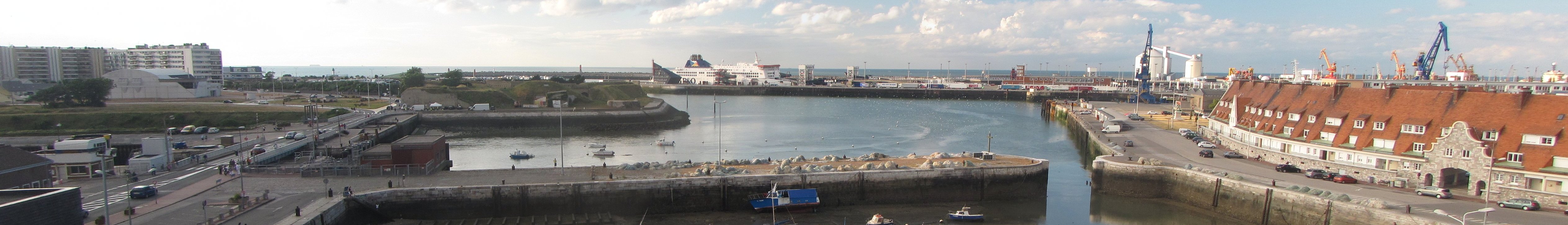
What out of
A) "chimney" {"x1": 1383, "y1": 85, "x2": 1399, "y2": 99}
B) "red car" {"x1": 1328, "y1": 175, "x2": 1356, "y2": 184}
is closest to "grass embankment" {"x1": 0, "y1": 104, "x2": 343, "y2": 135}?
"red car" {"x1": 1328, "y1": 175, "x2": 1356, "y2": 184}

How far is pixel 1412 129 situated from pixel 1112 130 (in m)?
14.5

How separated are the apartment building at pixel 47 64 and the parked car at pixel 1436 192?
7949 centimetres

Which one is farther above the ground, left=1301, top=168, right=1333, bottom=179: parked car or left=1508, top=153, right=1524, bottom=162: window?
left=1508, top=153, right=1524, bottom=162: window

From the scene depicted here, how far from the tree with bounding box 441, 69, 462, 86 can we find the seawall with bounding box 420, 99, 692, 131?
12418mm

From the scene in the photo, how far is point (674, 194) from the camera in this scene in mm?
17109

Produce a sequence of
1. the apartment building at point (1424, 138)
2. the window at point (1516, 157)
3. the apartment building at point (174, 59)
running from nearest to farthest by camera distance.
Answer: the apartment building at point (1424, 138), the window at point (1516, 157), the apartment building at point (174, 59)

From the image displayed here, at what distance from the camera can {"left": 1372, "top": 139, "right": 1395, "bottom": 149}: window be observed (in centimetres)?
Answer: 1780

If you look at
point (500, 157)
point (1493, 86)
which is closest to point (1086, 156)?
point (500, 157)

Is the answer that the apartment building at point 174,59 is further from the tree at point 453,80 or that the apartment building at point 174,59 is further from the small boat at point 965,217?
the small boat at point 965,217

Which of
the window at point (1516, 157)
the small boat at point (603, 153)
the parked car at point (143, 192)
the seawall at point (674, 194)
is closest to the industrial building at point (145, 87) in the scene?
the small boat at point (603, 153)

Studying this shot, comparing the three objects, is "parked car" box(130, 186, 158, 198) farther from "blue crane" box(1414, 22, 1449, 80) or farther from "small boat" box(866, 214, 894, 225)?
"blue crane" box(1414, 22, 1449, 80)

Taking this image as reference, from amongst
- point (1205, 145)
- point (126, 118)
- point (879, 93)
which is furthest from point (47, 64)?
point (1205, 145)

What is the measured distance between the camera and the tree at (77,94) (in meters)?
35.6

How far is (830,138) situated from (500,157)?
1411 centimetres
